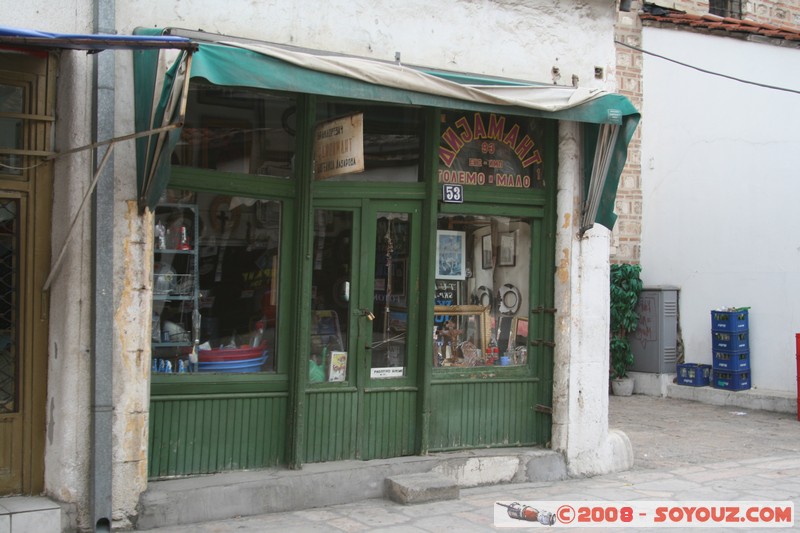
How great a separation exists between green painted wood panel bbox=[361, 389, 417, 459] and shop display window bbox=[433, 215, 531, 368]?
60 cm

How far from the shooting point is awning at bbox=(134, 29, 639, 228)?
5762 millimetres

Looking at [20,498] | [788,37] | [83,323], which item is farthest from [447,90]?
[788,37]

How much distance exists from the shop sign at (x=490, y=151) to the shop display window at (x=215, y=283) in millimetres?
1641

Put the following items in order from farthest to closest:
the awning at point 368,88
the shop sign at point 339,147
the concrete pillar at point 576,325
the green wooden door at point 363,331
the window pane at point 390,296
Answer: the concrete pillar at point 576,325
the window pane at point 390,296
the green wooden door at point 363,331
the shop sign at point 339,147
the awning at point 368,88

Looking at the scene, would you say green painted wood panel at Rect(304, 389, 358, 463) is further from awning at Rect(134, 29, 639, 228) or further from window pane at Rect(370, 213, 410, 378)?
awning at Rect(134, 29, 639, 228)

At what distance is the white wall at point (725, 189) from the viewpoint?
12.5m

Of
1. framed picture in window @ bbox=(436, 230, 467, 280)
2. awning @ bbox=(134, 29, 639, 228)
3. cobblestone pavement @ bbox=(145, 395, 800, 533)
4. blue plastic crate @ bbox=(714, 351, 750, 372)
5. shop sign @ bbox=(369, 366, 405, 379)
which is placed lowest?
cobblestone pavement @ bbox=(145, 395, 800, 533)

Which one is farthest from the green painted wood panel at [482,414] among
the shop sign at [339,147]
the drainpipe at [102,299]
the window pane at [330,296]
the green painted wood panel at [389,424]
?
the drainpipe at [102,299]

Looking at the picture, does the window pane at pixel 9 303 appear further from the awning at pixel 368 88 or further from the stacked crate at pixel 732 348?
the stacked crate at pixel 732 348

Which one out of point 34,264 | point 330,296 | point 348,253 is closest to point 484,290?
point 348,253

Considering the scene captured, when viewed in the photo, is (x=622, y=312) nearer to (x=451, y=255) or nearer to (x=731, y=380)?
(x=731, y=380)

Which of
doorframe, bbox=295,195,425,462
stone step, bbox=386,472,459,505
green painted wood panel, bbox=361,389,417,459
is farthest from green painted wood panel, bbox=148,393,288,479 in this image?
stone step, bbox=386,472,459,505

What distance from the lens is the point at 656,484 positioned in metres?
7.65

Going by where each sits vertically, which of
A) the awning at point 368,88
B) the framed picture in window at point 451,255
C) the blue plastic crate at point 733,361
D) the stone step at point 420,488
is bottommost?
the stone step at point 420,488
